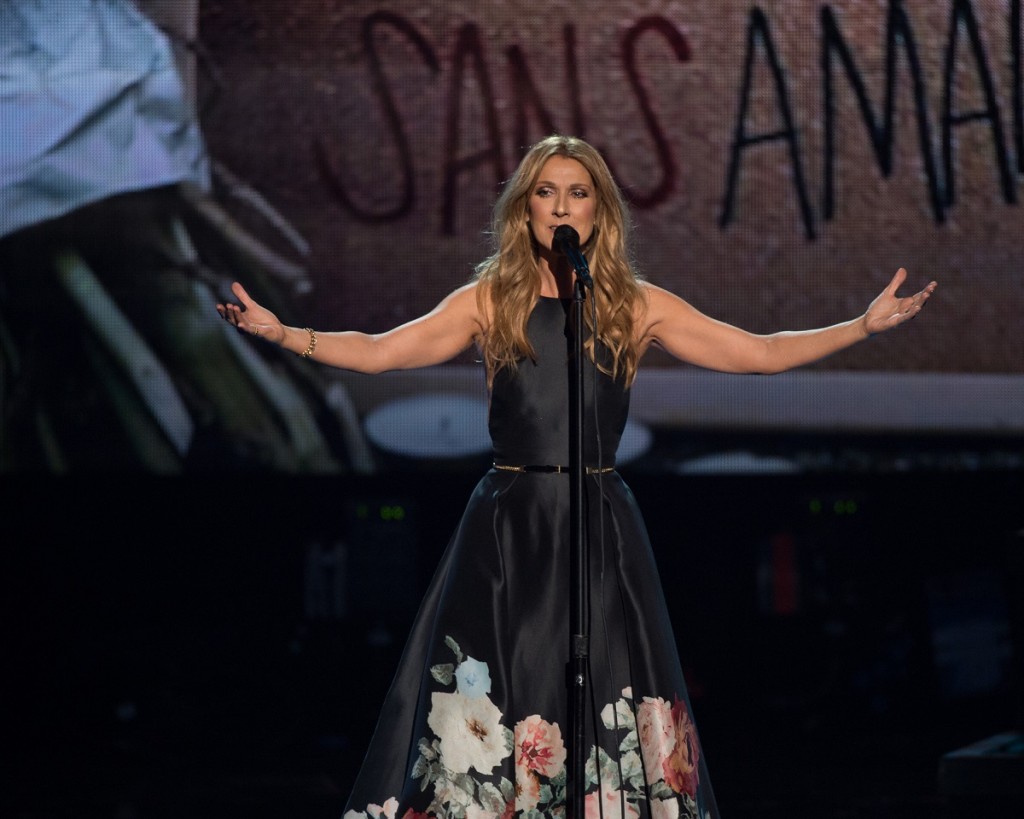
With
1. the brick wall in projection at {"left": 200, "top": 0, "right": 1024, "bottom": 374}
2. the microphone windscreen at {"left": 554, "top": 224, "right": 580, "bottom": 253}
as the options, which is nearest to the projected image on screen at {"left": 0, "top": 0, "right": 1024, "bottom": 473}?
the brick wall in projection at {"left": 200, "top": 0, "right": 1024, "bottom": 374}

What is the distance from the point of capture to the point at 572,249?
2.27 meters

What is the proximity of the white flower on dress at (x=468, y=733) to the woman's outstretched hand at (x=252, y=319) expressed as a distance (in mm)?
723

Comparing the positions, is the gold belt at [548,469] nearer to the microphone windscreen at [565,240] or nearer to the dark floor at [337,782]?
the microphone windscreen at [565,240]

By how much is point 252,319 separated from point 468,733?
0.84 metres

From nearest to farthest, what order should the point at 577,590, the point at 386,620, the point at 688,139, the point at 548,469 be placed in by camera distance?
the point at 577,590 < the point at 548,469 < the point at 688,139 < the point at 386,620

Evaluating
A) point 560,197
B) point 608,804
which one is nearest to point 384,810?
point 608,804

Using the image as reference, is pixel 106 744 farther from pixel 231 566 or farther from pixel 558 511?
pixel 558 511

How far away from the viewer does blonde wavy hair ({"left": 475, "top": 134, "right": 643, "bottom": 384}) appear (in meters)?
2.54

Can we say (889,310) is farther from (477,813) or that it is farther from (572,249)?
(477,813)

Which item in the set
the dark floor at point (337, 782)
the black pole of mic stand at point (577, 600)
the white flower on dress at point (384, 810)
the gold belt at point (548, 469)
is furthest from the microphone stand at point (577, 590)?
the dark floor at point (337, 782)

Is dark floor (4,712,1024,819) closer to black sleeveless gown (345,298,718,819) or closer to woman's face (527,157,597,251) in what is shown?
black sleeveless gown (345,298,718,819)

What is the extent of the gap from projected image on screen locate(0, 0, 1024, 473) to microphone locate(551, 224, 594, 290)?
242 centimetres

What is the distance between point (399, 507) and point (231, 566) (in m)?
0.71

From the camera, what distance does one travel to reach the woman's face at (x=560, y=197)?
2.54 m
